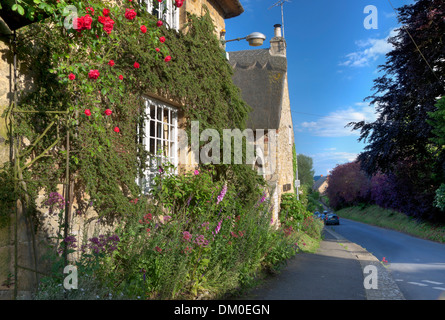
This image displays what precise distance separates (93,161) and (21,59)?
137 centimetres

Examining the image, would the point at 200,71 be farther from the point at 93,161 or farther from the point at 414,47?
the point at 414,47

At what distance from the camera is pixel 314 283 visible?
5738 millimetres

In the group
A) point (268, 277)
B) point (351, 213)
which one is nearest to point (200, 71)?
point (268, 277)

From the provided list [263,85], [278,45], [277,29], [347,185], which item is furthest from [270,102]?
[347,185]

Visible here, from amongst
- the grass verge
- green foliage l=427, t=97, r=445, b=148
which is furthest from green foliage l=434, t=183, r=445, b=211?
green foliage l=427, t=97, r=445, b=148

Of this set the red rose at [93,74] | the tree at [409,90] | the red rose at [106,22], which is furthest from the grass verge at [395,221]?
the red rose at [106,22]

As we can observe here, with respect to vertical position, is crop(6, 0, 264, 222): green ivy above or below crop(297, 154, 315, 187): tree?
below

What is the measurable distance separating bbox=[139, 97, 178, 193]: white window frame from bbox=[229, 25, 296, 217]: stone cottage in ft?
16.4

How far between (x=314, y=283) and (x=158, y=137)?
378cm

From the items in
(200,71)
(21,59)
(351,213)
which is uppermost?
(200,71)

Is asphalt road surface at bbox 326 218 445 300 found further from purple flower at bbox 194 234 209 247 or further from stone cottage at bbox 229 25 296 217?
stone cottage at bbox 229 25 296 217

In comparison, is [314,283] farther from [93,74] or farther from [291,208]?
[291,208]

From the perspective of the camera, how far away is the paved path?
496 cm

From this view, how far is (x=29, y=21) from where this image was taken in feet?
11.3
